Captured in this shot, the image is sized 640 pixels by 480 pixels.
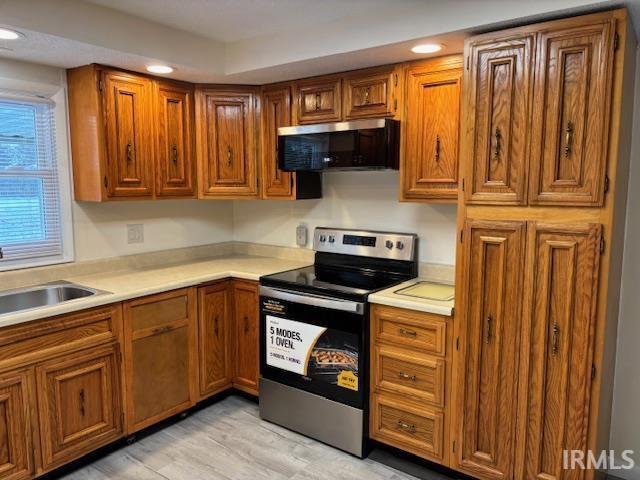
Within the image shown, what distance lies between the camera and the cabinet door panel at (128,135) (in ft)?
8.79

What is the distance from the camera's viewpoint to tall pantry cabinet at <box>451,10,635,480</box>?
5.88 ft

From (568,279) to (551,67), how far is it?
2.74ft

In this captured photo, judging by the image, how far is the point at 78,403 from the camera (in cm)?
233

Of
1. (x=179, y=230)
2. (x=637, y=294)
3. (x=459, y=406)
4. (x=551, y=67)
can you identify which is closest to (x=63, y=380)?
(x=179, y=230)

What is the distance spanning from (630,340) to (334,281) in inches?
59.2

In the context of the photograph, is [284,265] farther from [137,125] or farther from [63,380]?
[63,380]

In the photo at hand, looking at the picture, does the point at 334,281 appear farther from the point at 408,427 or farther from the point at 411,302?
the point at 408,427

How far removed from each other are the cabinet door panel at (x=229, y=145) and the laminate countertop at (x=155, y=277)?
1.66 ft

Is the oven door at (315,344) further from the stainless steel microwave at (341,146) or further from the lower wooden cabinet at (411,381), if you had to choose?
the stainless steel microwave at (341,146)

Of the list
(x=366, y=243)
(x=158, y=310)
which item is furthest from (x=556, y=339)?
(x=158, y=310)

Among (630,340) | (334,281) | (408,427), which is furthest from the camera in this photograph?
(334,281)

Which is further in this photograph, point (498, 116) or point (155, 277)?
point (155, 277)

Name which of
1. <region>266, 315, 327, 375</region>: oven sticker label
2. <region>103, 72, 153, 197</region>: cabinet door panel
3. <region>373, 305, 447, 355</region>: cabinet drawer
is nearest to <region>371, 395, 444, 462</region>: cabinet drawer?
<region>373, 305, 447, 355</region>: cabinet drawer

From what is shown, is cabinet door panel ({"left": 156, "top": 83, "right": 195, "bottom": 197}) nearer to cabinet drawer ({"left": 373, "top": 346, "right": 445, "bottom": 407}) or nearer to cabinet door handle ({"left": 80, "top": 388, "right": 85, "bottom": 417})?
cabinet door handle ({"left": 80, "top": 388, "right": 85, "bottom": 417})
